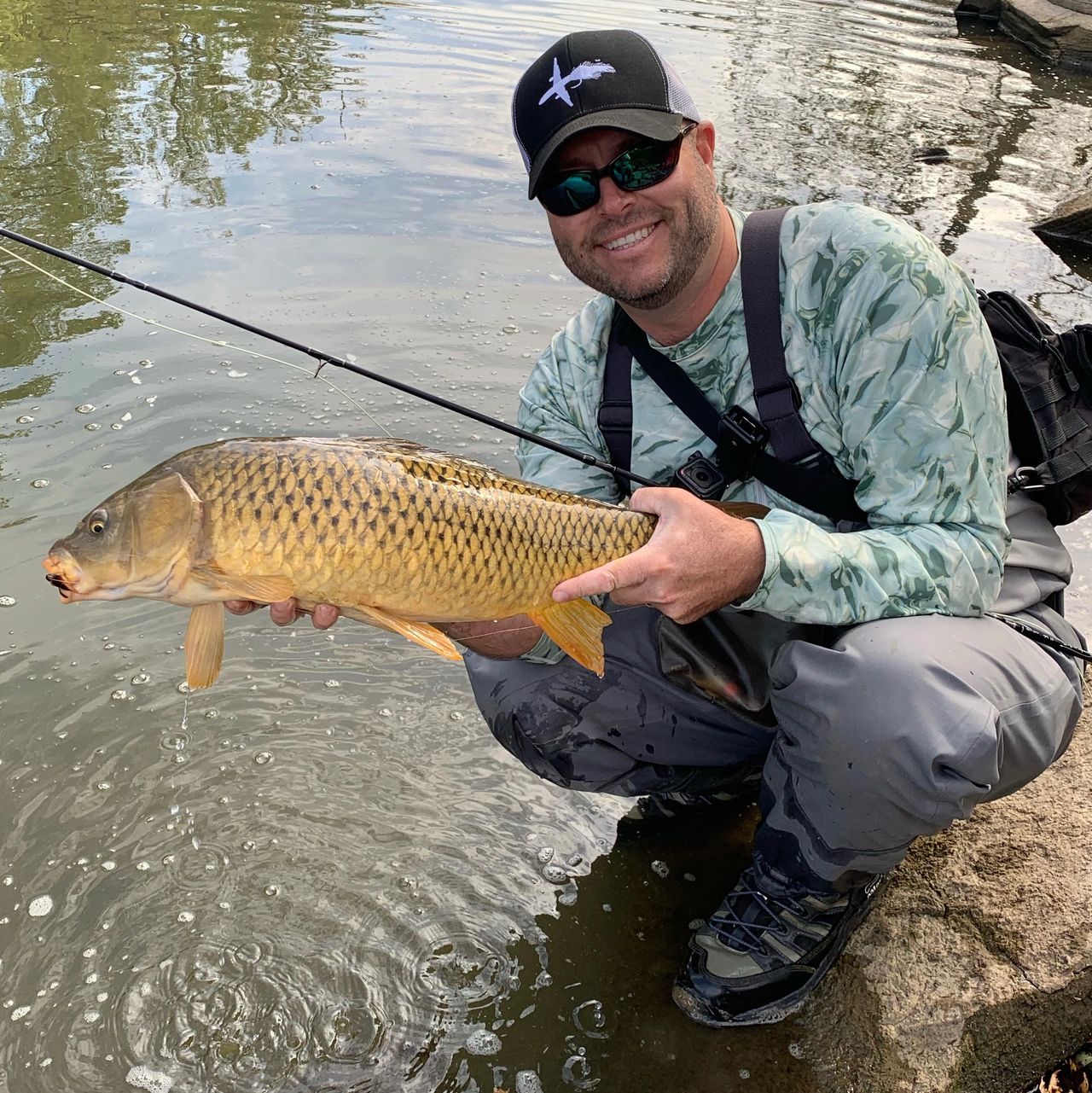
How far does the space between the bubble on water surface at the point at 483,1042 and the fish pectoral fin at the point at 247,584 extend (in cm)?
111

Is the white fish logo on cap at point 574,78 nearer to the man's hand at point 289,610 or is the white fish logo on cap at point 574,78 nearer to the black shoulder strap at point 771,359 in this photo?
the black shoulder strap at point 771,359

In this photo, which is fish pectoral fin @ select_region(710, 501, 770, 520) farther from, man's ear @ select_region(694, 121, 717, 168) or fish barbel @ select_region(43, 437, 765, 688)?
man's ear @ select_region(694, 121, 717, 168)

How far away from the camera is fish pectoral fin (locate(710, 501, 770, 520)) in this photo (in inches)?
89.3

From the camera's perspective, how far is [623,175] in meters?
2.45

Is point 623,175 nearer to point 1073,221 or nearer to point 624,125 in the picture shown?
point 624,125

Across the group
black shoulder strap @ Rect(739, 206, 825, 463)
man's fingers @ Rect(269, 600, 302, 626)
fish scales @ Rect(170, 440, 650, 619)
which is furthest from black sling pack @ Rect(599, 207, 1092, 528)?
man's fingers @ Rect(269, 600, 302, 626)

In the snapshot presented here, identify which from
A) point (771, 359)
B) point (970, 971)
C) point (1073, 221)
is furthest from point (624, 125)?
point (1073, 221)

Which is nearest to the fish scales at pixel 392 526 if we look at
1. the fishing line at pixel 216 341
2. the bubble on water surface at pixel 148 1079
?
the bubble on water surface at pixel 148 1079

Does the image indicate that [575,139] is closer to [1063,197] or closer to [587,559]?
[587,559]

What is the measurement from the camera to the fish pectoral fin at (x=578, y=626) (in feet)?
7.75

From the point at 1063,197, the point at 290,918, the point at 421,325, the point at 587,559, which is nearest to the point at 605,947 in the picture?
the point at 290,918

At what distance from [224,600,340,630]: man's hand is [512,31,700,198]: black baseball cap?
1.11 metres

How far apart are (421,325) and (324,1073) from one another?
433cm

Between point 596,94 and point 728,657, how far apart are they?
1.35m
